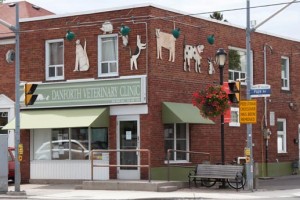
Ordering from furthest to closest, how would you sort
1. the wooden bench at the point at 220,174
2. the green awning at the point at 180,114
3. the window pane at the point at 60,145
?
1. the window pane at the point at 60,145
2. the green awning at the point at 180,114
3. the wooden bench at the point at 220,174

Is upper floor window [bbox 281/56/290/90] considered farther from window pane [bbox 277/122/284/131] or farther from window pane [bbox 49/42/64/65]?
window pane [bbox 49/42/64/65]

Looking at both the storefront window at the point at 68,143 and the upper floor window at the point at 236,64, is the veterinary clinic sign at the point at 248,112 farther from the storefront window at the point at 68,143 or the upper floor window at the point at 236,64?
the upper floor window at the point at 236,64

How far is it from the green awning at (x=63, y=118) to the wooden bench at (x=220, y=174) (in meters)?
4.16

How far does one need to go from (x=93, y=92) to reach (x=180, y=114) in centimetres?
344

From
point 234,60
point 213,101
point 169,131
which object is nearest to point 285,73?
point 234,60

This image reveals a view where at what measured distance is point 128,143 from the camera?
83.0 ft

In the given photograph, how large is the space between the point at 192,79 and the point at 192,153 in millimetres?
2942

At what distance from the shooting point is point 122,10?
83.4 ft

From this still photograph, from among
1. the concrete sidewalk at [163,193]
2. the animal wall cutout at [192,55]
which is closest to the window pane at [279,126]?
the animal wall cutout at [192,55]

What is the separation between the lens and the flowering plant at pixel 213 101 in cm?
2300

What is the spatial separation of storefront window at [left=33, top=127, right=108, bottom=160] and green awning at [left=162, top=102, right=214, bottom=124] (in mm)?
2477

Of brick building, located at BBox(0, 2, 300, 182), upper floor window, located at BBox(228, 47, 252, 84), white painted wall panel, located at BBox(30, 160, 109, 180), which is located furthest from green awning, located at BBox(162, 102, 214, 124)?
upper floor window, located at BBox(228, 47, 252, 84)

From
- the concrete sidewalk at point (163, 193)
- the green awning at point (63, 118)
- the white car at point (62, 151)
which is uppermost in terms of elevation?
the green awning at point (63, 118)

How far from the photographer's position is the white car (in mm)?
26219
